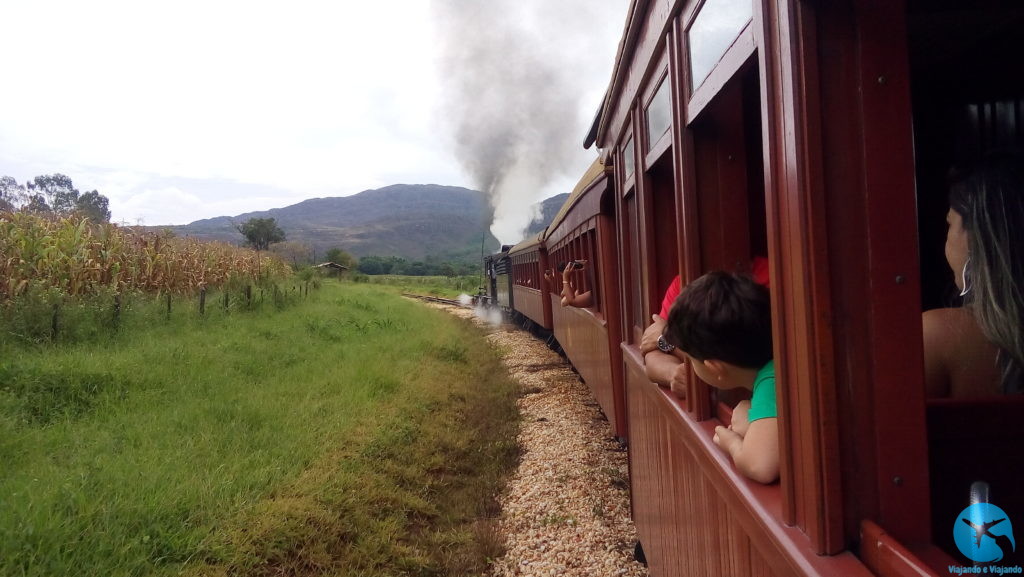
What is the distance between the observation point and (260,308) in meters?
10.6

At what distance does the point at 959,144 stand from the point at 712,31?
1.18 m

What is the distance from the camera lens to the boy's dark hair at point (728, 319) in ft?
4.25

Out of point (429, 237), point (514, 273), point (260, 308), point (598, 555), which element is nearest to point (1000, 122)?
point (598, 555)

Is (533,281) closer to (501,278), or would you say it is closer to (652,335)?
(501,278)

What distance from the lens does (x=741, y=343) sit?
1311 millimetres

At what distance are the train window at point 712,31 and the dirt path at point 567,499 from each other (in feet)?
9.50

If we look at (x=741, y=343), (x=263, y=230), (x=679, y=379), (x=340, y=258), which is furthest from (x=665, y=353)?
(x=263, y=230)

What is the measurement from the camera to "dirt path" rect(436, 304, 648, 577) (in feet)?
11.8

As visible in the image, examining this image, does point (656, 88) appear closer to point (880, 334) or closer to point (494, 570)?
point (880, 334)

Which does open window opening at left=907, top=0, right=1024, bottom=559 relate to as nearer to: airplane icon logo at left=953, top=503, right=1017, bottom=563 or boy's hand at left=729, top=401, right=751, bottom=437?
airplane icon logo at left=953, top=503, right=1017, bottom=563

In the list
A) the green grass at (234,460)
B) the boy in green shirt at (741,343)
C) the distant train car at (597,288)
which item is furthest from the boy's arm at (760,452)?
the distant train car at (597,288)

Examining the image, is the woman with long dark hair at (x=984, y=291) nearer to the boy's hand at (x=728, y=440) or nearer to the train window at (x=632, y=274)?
the boy's hand at (x=728, y=440)

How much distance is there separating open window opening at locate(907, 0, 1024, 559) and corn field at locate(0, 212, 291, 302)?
25.6 feet

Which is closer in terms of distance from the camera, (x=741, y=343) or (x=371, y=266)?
(x=741, y=343)
